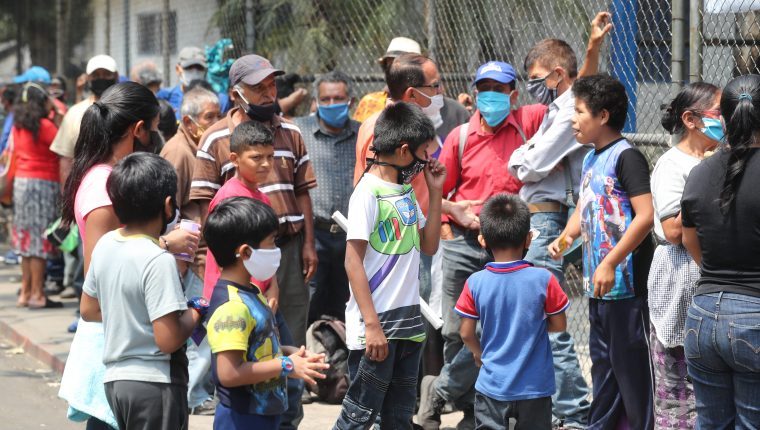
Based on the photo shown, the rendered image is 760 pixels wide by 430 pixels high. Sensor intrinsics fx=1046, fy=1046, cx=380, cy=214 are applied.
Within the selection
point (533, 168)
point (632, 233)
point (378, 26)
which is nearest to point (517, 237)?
point (632, 233)

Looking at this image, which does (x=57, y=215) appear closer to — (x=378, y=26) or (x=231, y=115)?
(x=378, y=26)

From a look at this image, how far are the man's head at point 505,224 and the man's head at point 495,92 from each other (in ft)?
3.65

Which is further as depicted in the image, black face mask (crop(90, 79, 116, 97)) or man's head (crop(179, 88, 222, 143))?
black face mask (crop(90, 79, 116, 97))

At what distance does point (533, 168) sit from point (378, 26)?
4.67 metres

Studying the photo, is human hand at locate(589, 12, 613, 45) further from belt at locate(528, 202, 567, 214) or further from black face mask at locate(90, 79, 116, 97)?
black face mask at locate(90, 79, 116, 97)

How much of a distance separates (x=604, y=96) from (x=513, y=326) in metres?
1.16

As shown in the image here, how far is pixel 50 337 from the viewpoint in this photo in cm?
850

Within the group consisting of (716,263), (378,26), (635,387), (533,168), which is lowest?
(635,387)

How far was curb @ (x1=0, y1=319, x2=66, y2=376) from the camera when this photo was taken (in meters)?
7.76

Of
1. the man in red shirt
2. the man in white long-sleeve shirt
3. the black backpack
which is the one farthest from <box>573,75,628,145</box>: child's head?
the black backpack

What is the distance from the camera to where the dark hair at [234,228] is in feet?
12.4

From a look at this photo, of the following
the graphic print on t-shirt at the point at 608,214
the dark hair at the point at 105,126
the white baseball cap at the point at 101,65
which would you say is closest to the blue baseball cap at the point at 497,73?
the graphic print on t-shirt at the point at 608,214

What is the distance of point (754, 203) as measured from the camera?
366 centimetres

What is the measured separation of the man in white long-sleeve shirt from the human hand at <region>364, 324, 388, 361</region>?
124 cm
